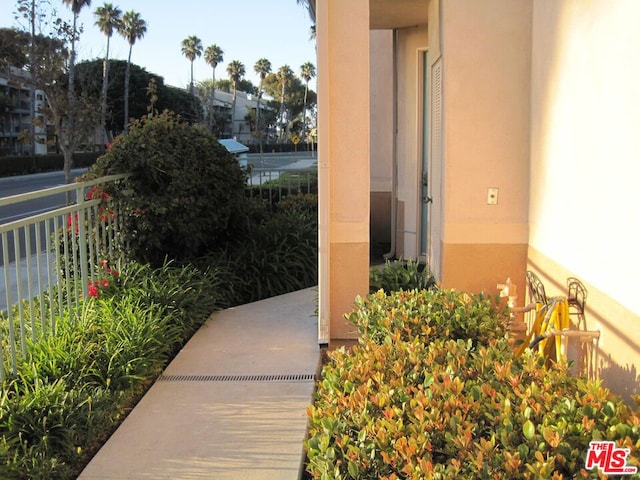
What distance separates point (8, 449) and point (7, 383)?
0.82 meters

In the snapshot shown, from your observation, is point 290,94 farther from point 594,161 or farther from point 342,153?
point 594,161

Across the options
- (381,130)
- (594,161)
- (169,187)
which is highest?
(381,130)

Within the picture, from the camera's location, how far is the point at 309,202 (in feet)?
33.8

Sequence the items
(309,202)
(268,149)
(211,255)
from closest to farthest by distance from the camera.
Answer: (211,255) → (309,202) → (268,149)

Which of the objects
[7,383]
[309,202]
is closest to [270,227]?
[309,202]

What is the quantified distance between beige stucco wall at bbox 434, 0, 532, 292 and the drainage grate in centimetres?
→ 167

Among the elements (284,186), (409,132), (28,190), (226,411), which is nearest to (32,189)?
(28,190)

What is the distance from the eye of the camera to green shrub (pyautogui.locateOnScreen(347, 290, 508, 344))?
3.52 meters

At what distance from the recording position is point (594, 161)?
370cm

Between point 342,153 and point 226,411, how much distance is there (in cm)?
227

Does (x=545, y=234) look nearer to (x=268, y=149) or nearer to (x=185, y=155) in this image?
(x=185, y=155)

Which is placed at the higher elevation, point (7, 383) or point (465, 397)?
point (465, 397)

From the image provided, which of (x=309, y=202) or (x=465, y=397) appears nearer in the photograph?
(x=465, y=397)

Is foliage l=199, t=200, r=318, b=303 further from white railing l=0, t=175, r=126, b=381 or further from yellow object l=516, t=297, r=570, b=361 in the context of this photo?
yellow object l=516, t=297, r=570, b=361
